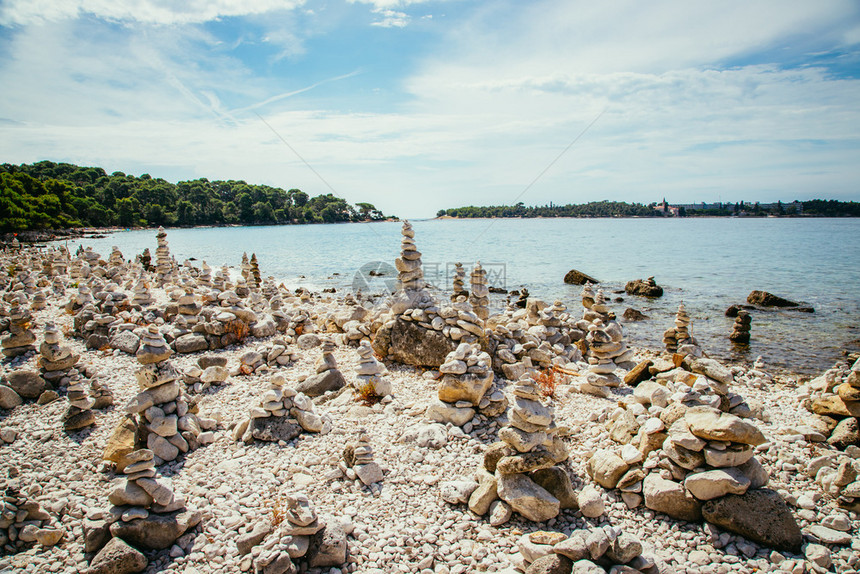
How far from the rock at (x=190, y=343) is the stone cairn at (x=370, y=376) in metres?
5.77

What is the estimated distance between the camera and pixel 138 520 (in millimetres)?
5121

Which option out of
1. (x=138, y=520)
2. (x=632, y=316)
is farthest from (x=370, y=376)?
(x=632, y=316)

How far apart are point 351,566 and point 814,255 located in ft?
223

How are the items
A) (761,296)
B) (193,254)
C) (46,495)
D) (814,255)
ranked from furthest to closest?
1. (193,254)
2. (814,255)
3. (761,296)
4. (46,495)

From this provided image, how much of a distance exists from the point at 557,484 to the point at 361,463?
295cm

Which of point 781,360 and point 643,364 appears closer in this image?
point 643,364

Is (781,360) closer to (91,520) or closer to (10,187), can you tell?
(91,520)

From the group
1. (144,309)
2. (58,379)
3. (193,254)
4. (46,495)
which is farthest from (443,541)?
(193,254)

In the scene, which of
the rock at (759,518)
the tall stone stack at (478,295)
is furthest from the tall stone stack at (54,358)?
the rock at (759,518)

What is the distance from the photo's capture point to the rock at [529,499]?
560cm

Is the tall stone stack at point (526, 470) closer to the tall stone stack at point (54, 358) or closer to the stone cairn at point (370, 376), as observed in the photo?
the stone cairn at point (370, 376)

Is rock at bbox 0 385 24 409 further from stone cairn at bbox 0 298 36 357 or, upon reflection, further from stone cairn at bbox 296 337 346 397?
stone cairn at bbox 296 337 346 397

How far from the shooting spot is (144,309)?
49.6 ft

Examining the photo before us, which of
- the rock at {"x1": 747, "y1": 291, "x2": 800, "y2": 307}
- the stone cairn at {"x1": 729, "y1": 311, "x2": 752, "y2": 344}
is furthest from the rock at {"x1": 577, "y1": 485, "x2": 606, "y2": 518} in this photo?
the rock at {"x1": 747, "y1": 291, "x2": 800, "y2": 307}
